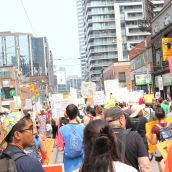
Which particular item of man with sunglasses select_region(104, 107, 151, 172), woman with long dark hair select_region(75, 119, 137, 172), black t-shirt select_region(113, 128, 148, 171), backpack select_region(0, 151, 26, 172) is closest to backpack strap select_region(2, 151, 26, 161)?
backpack select_region(0, 151, 26, 172)

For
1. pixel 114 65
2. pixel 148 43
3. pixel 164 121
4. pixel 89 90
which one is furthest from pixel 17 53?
pixel 164 121

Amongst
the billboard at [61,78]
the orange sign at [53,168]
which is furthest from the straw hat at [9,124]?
the billboard at [61,78]

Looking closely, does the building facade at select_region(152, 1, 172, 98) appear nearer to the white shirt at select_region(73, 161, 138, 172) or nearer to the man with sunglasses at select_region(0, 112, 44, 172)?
the man with sunglasses at select_region(0, 112, 44, 172)

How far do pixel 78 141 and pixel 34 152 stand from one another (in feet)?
2.03

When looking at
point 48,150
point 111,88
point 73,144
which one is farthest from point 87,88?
point 73,144

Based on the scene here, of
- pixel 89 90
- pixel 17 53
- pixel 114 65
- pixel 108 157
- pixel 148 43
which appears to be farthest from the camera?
pixel 17 53

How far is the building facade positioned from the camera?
4912cm

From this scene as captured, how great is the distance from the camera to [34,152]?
6082mm

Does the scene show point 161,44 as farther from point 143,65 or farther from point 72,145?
point 72,145

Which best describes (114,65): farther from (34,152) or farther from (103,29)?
(34,152)

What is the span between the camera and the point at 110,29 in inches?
5517

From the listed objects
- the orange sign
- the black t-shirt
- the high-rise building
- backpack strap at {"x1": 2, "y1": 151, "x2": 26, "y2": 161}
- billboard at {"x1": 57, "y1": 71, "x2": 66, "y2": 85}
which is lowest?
the orange sign

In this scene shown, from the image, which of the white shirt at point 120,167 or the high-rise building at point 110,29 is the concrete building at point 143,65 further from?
the high-rise building at point 110,29

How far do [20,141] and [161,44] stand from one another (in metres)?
49.4
